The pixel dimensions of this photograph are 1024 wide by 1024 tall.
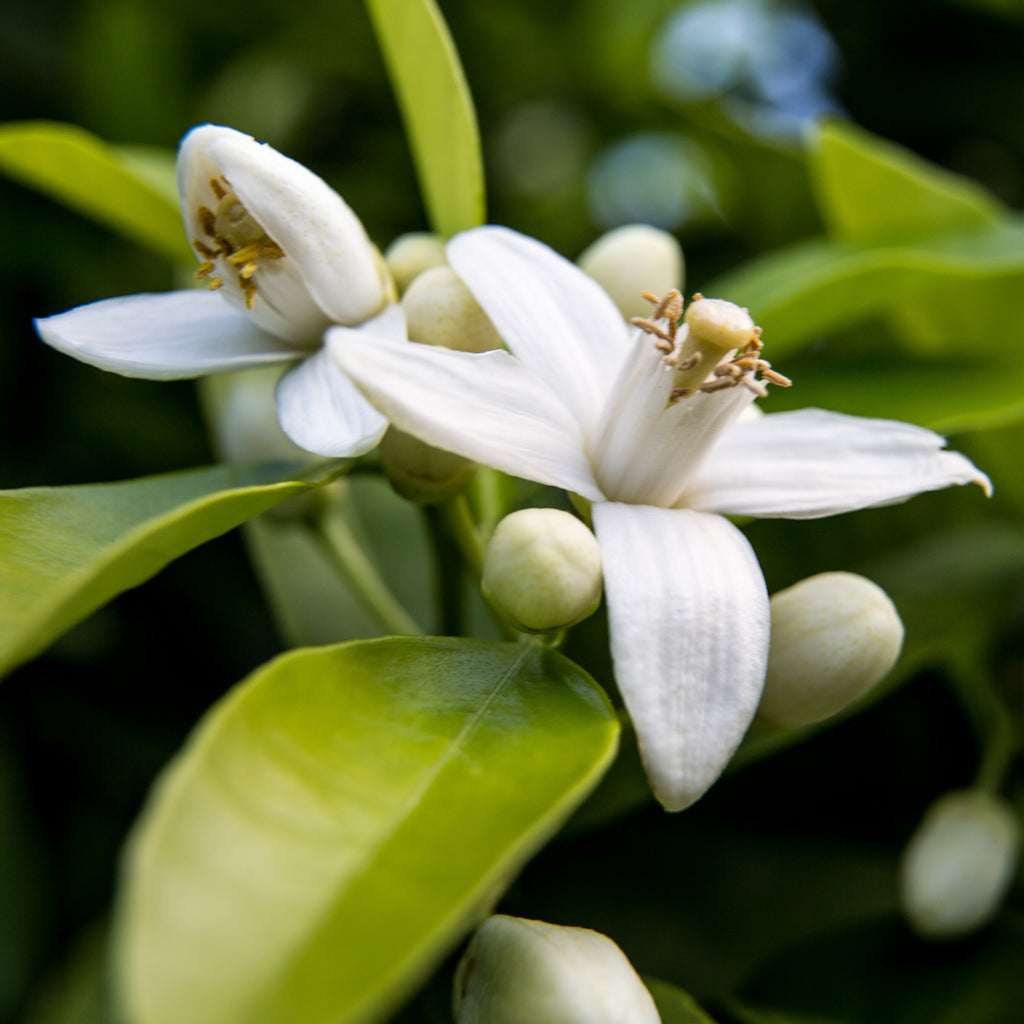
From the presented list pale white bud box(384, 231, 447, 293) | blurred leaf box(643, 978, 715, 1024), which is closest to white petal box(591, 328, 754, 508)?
pale white bud box(384, 231, 447, 293)

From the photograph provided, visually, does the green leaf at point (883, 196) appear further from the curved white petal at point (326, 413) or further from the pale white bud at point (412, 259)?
the curved white petal at point (326, 413)

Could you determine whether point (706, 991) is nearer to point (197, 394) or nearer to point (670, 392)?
point (670, 392)

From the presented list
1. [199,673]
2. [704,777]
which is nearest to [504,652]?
[704,777]

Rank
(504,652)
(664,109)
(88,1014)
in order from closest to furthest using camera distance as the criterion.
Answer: (504,652)
(88,1014)
(664,109)

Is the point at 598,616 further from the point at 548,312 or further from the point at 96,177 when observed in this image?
the point at 96,177

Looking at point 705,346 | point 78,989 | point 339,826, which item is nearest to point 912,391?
point 705,346

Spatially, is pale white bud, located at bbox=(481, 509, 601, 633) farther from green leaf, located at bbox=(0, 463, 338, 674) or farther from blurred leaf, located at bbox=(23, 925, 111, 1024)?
blurred leaf, located at bbox=(23, 925, 111, 1024)
